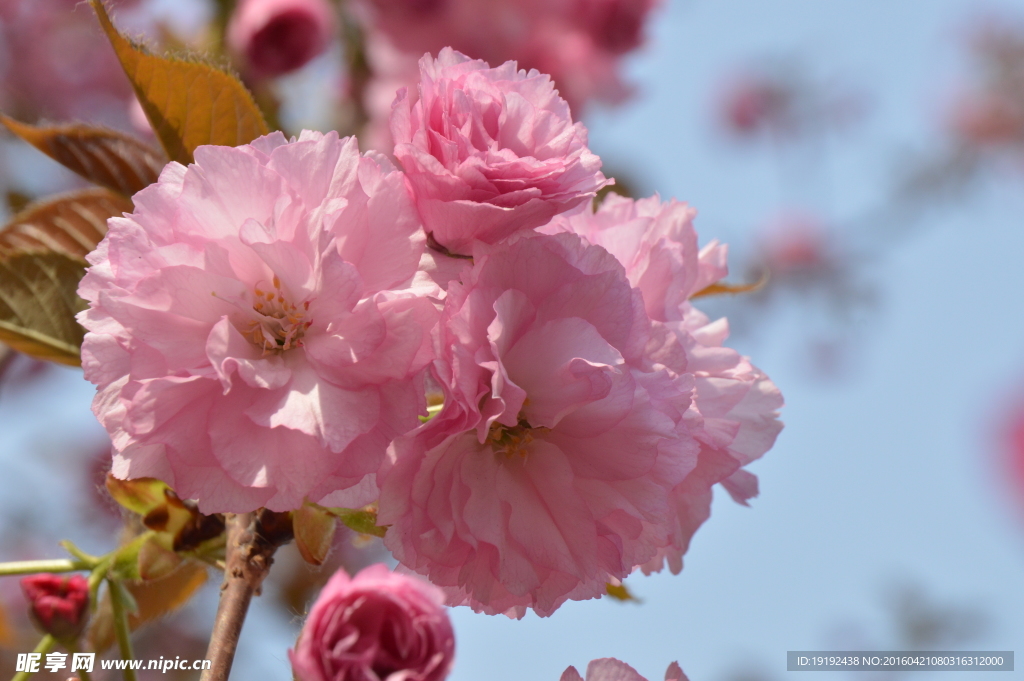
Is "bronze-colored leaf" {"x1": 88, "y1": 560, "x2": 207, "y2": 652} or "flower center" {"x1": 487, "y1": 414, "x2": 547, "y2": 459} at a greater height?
"flower center" {"x1": 487, "y1": 414, "x2": 547, "y2": 459}

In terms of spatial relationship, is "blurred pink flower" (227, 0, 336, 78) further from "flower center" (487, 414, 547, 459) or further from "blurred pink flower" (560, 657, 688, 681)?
"blurred pink flower" (560, 657, 688, 681)

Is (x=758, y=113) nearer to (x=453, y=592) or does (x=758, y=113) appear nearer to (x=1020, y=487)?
(x=1020, y=487)

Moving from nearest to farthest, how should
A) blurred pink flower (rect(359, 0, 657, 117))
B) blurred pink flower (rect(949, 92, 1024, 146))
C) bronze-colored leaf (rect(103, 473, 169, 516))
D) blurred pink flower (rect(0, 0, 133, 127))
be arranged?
bronze-colored leaf (rect(103, 473, 169, 516)) < blurred pink flower (rect(359, 0, 657, 117)) < blurred pink flower (rect(0, 0, 133, 127)) < blurred pink flower (rect(949, 92, 1024, 146))

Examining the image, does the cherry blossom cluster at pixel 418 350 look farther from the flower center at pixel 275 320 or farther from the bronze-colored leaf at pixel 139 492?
the bronze-colored leaf at pixel 139 492

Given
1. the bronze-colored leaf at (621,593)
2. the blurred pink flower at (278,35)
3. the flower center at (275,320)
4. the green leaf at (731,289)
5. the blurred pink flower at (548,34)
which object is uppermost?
the blurred pink flower at (548,34)

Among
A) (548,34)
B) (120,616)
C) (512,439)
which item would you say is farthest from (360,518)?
(548,34)

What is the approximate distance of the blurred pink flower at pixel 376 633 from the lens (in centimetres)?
52

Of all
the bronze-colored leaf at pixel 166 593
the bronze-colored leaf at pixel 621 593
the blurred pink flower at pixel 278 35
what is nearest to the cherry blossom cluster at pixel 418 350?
the bronze-colored leaf at pixel 621 593

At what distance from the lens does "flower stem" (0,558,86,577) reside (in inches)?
30.6

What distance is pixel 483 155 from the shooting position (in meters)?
0.61

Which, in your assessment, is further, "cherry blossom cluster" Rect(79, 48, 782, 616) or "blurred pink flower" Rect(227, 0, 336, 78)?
"blurred pink flower" Rect(227, 0, 336, 78)

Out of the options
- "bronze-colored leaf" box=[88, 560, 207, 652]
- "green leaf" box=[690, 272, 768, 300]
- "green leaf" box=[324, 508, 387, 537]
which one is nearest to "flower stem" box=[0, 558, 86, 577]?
"bronze-colored leaf" box=[88, 560, 207, 652]

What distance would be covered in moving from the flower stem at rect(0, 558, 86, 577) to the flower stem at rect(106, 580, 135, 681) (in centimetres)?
4

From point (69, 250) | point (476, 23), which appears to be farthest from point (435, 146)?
point (476, 23)
